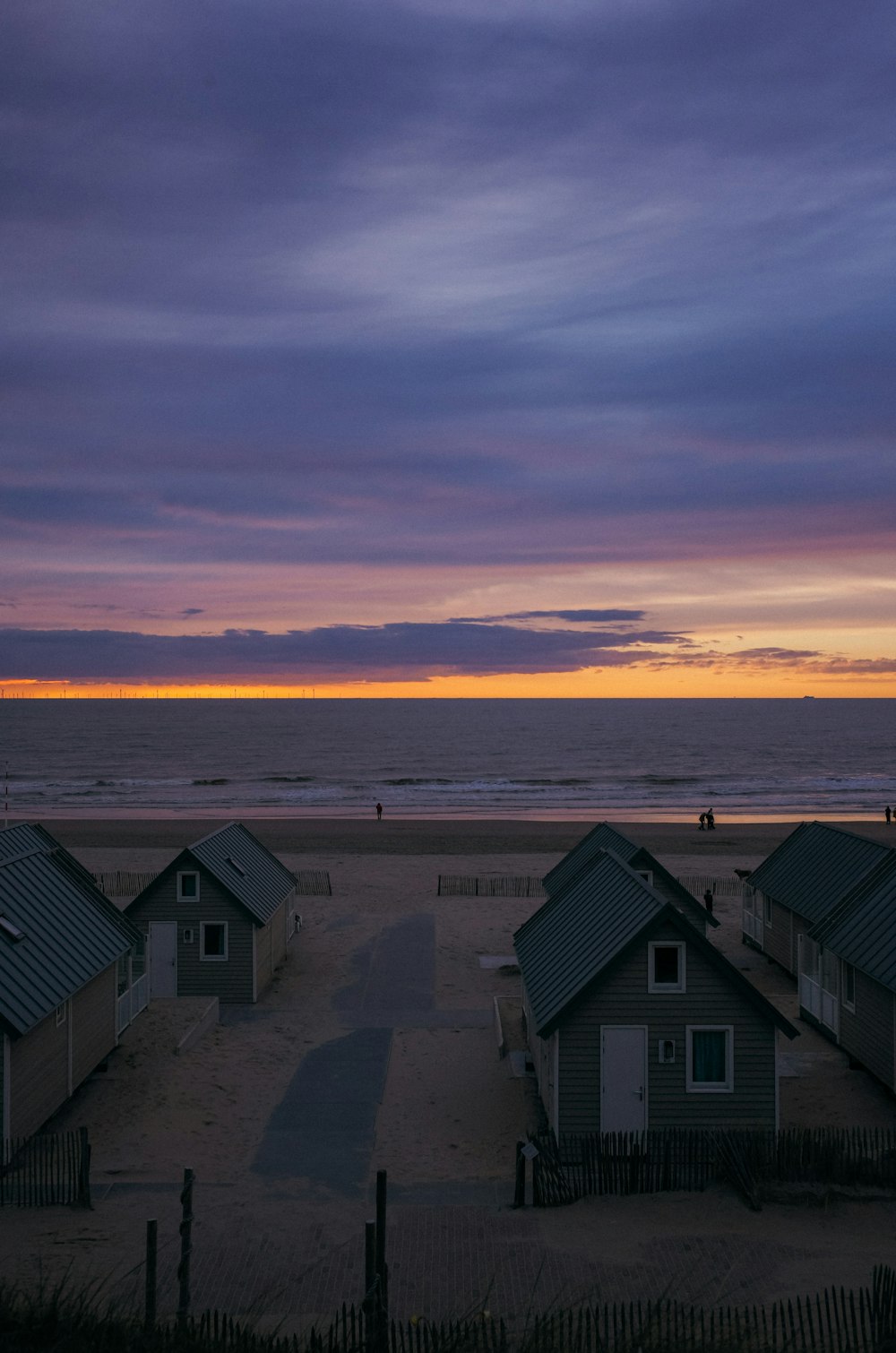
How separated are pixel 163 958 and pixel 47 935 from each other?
7505 mm

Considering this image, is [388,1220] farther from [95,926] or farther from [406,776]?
[406,776]

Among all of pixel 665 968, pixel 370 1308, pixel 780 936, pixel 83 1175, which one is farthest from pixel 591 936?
pixel 780 936

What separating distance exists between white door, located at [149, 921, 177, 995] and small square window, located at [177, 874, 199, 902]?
2.17 ft

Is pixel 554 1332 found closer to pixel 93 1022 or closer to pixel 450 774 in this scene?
pixel 93 1022

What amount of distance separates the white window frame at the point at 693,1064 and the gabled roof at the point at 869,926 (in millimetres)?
3881

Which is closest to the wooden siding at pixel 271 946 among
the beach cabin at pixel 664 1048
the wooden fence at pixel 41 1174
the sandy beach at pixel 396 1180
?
the sandy beach at pixel 396 1180

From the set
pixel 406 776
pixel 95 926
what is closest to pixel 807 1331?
pixel 95 926

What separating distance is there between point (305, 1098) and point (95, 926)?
547 cm

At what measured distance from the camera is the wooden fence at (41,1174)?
15.0 m

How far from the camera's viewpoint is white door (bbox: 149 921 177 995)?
26.1 meters

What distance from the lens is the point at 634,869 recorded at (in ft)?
81.1

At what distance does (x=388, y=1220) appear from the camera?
48.1 ft

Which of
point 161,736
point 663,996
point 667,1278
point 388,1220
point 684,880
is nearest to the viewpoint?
point 667,1278

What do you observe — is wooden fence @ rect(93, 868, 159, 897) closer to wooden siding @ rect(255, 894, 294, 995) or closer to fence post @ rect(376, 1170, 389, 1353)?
wooden siding @ rect(255, 894, 294, 995)
